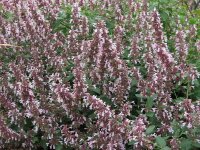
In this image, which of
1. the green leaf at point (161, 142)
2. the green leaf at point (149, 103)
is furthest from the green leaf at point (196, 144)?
the green leaf at point (149, 103)

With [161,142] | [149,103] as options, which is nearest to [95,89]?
[149,103]

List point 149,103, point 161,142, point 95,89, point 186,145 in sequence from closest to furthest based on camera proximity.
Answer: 1. point 161,142
2. point 186,145
3. point 149,103
4. point 95,89

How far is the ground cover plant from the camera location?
10.4ft

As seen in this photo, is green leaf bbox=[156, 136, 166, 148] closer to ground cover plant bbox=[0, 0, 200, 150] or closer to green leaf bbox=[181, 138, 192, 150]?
ground cover plant bbox=[0, 0, 200, 150]

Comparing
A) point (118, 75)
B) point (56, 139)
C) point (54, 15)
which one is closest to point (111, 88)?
point (118, 75)

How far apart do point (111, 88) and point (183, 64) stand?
70 centimetres

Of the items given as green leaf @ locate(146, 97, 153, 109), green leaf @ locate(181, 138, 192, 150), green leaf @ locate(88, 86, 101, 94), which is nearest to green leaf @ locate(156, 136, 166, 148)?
green leaf @ locate(181, 138, 192, 150)

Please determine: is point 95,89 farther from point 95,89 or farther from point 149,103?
point 149,103

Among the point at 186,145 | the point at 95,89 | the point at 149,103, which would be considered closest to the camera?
the point at 186,145

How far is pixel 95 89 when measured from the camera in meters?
3.59

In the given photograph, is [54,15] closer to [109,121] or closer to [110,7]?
Answer: [110,7]

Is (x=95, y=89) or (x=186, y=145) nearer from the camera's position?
(x=186, y=145)

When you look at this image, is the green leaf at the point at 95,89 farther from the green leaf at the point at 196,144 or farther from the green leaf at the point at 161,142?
the green leaf at the point at 196,144

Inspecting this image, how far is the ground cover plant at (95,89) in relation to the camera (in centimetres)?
318
